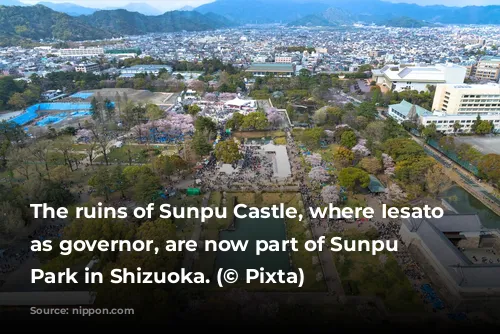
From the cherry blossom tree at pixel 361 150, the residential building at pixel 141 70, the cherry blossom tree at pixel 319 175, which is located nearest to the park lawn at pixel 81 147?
the cherry blossom tree at pixel 319 175

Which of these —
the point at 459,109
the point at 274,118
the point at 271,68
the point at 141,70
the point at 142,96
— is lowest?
the point at 142,96

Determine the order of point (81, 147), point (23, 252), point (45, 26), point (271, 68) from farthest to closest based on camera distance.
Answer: point (45, 26), point (271, 68), point (81, 147), point (23, 252)

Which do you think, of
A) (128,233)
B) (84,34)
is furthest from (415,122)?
(84,34)

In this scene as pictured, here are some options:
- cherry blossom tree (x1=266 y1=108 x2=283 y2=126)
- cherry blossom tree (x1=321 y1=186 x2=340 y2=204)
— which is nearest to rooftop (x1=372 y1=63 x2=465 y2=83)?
cherry blossom tree (x1=266 y1=108 x2=283 y2=126)

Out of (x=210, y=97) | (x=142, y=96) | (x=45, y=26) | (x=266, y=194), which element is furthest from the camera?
(x=45, y=26)

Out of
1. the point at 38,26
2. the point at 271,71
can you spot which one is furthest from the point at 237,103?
the point at 38,26

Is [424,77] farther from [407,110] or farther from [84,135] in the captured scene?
[84,135]
